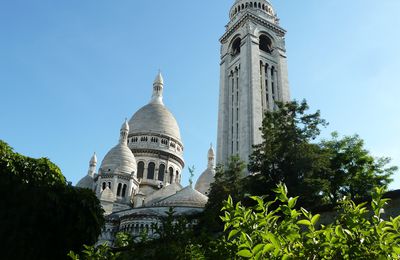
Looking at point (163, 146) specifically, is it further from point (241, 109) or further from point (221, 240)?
point (221, 240)

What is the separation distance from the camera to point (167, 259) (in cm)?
693

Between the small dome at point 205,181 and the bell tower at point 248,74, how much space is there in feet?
36.2

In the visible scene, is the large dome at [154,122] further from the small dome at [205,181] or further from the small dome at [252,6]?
the small dome at [252,6]

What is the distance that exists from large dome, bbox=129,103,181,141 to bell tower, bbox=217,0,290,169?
17.8m

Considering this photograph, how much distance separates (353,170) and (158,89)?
2038 inches

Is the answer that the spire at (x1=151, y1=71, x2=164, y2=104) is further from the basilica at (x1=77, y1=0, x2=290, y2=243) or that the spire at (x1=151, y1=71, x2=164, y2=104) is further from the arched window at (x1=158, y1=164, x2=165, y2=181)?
the arched window at (x1=158, y1=164, x2=165, y2=181)

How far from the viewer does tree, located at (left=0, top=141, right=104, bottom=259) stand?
1706cm

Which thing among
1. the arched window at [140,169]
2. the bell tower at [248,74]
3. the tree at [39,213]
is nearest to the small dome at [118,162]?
the arched window at [140,169]

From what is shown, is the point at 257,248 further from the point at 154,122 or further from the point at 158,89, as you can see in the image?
the point at 158,89

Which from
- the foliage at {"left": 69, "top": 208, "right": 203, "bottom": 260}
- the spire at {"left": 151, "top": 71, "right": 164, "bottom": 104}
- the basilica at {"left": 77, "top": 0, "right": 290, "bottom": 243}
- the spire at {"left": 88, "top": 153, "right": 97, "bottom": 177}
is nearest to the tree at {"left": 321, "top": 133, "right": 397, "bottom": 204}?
the basilica at {"left": 77, "top": 0, "right": 290, "bottom": 243}

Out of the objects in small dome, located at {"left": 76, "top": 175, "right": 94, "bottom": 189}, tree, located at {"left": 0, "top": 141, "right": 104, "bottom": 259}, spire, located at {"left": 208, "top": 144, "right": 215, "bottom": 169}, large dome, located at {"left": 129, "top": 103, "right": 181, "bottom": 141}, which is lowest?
tree, located at {"left": 0, "top": 141, "right": 104, "bottom": 259}

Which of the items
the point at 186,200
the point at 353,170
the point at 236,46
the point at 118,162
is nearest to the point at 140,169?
the point at 118,162

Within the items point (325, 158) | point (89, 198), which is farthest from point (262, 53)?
point (89, 198)

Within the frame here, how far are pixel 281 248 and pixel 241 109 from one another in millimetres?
42438
